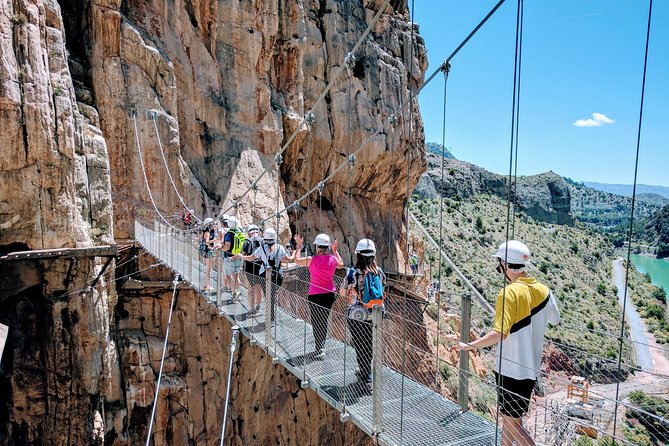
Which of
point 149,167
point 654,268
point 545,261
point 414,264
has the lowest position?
point 654,268

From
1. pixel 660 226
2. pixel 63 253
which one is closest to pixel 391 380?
pixel 63 253

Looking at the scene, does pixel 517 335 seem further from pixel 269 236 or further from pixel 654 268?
pixel 654 268

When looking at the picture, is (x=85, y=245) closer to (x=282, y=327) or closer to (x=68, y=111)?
(x=68, y=111)

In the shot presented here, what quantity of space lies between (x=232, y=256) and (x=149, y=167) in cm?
402

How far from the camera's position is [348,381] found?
323 cm

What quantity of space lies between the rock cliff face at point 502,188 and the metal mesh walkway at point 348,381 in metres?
45.2

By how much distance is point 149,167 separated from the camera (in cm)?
816

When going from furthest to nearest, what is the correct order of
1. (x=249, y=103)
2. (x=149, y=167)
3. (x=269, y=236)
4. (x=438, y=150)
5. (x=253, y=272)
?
(x=438, y=150) < (x=249, y=103) < (x=149, y=167) < (x=253, y=272) < (x=269, y=236)

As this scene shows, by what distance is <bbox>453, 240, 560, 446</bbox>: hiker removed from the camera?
6.79 feet

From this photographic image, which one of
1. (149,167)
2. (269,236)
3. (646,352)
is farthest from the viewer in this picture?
(646,352)

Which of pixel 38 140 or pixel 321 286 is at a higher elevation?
pixel 38 140

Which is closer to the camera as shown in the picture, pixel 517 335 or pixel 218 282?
pixel 517 335

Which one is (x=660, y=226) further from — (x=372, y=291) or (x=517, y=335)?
(x=517, y=335)

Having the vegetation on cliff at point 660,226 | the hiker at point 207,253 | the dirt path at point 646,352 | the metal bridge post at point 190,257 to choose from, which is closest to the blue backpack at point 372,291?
the hiker at point 207,253
